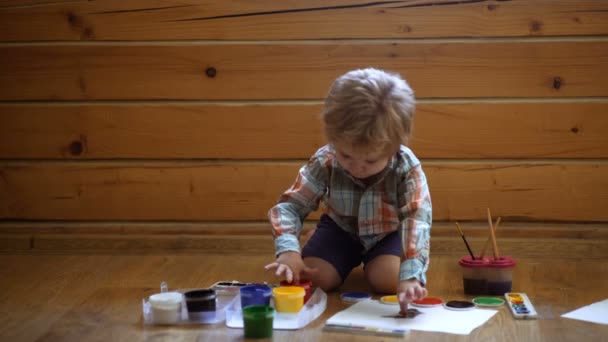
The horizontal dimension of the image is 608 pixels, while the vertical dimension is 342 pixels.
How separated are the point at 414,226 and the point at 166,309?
0.52m

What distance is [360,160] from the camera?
5.48 feet

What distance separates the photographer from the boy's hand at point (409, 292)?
5.16 ft

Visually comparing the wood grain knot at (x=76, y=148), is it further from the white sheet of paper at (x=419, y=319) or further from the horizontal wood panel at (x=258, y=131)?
the white sheet of paper at (x=419, y=319)

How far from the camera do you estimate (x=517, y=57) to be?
2.23 m

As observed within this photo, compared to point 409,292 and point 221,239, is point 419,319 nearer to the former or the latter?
point 409,292

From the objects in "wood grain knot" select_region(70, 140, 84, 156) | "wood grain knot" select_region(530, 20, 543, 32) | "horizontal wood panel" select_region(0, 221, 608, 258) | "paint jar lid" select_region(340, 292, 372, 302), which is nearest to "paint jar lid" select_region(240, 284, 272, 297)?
"paint jar lid" select_region(340, 292, 372, 302)

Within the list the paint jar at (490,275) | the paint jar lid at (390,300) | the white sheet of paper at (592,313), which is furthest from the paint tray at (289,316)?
the white sheet of paper at (592,313)

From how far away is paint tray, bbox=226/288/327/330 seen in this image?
158 cm

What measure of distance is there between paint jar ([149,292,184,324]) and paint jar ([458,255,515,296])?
631 mm

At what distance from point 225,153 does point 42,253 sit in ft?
1.95

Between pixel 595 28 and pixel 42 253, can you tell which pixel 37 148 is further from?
pixel 595 28

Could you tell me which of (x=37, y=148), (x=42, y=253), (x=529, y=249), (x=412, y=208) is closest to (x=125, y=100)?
(x=37, y=148)

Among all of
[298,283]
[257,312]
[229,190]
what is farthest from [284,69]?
[257,312]

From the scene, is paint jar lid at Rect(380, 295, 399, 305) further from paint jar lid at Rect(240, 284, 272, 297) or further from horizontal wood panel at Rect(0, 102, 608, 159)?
horizontal wood panel at Rect(0, 102, 608, 159)
